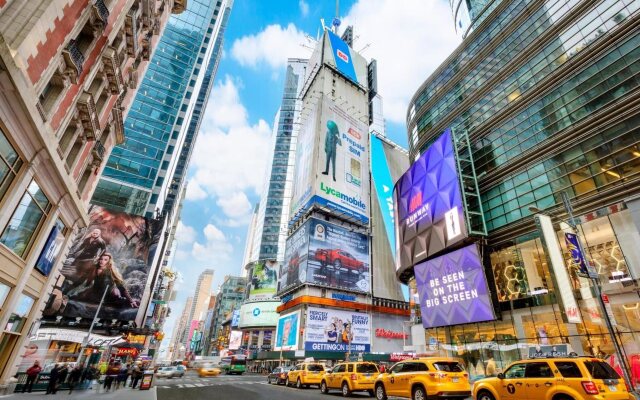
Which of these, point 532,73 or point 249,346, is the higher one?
point 532,73

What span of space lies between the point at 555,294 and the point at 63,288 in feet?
192

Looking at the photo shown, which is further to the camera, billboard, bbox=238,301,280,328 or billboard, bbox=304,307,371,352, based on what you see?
billboard, bbox=238,301,280,328

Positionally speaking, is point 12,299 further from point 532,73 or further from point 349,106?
point 349,106

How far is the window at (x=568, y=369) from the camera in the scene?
9320 millimetres

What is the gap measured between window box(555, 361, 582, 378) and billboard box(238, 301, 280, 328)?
89.5 meters

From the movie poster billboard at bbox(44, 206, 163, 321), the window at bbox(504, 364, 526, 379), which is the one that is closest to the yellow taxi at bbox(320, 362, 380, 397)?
the window at bbox(504, 364, 526, 379)

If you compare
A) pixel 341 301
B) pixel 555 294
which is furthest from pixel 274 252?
pixel 555 294

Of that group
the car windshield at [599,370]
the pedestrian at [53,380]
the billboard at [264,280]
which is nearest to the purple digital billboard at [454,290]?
the car windshield at [599,370]

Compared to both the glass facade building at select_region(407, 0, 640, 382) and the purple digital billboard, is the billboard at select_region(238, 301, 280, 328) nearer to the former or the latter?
the glass facade building at select_region(407, 0, 640, 382)

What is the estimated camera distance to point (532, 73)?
1214 inches

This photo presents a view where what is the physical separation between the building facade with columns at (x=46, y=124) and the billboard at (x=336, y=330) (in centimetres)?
4333

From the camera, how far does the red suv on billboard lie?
201 feet

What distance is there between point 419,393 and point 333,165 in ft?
189

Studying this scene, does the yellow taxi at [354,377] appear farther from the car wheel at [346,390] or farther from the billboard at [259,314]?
the billboard at [259,314]
